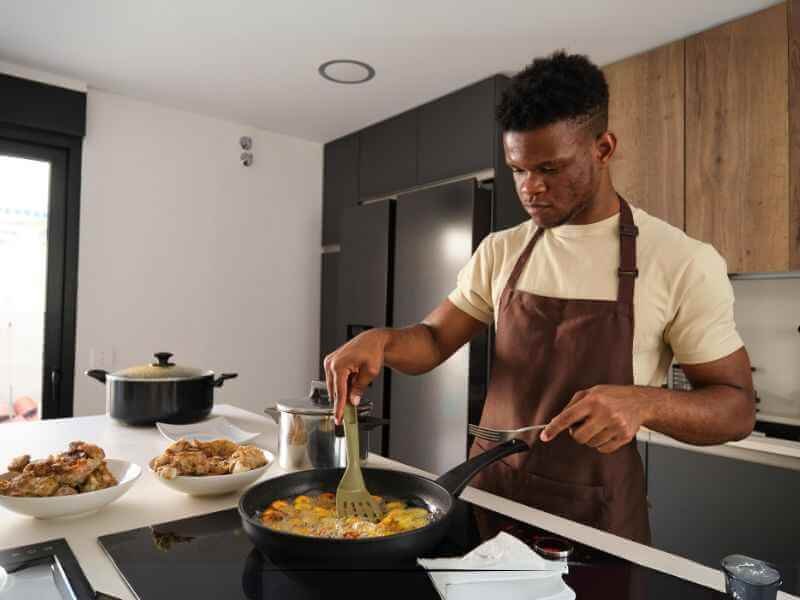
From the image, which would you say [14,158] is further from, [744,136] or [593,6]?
[744,136]

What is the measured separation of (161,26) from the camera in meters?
2.35

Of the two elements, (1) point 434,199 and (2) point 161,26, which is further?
(1) point 434,199

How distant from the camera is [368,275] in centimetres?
319

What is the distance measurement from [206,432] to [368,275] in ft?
5.88

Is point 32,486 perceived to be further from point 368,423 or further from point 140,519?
point 368,423

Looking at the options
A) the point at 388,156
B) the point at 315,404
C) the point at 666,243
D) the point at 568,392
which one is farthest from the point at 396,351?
the point at 388,156

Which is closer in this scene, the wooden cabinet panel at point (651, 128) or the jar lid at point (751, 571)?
the jar lid at point (751, 571)

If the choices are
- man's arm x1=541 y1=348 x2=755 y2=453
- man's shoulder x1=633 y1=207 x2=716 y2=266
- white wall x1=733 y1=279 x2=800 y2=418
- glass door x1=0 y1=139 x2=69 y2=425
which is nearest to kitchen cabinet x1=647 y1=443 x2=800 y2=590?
white wall x1=733 y1=279 x2=800 y2=418

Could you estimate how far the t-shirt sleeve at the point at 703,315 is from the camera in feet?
3.84

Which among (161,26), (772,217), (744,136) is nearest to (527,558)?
(772,217)

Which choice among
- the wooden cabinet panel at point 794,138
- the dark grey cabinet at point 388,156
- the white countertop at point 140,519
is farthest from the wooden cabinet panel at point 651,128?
the white countertop at point 140,519

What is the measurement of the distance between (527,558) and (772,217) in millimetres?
1883

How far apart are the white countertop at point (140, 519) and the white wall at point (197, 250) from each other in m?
1.70

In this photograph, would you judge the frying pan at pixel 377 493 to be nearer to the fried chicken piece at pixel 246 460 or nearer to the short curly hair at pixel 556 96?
the fried chicken piece at pixel 246 460
